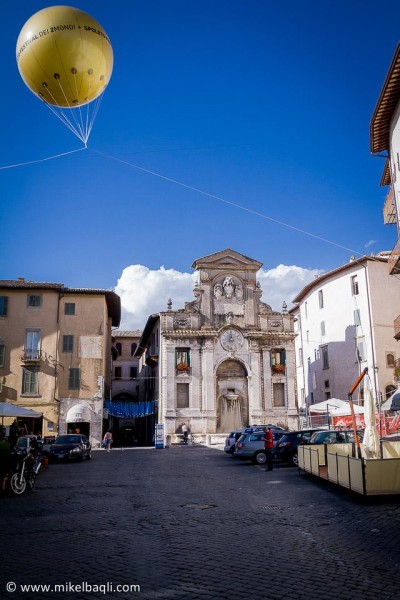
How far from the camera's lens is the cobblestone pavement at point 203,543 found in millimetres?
6176

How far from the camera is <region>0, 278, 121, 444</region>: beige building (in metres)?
39.1

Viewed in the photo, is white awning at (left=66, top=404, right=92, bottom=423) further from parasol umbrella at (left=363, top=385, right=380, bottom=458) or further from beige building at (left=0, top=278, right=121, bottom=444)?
parasol umbrella at (left=363, top=385, right=380, bottom=458)

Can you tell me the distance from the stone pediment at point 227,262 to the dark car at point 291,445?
25.6 meters

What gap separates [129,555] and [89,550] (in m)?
0.76

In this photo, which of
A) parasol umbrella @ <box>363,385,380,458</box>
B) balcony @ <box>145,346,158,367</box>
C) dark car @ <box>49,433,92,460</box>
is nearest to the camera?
parasol umbrella @ <box>363,385,380,458</box>

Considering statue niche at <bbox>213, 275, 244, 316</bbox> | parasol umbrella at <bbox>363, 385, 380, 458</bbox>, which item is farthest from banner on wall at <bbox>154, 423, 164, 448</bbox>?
parasol umbrella at <bbox>363, 385, 380, 458</bbox>

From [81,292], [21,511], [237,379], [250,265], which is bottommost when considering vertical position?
[21,511]

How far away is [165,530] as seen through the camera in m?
9.41

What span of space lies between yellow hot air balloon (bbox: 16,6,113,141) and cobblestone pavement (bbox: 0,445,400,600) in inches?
355

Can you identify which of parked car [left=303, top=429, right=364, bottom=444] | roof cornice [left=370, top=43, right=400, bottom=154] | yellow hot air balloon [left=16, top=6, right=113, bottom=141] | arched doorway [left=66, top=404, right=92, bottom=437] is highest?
roof cornice [left=370, top=43, right=400, bottom=154]

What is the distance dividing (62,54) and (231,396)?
3653 centimetres

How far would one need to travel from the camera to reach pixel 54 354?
131 feet

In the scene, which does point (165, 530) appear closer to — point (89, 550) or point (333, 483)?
point (89, 550)

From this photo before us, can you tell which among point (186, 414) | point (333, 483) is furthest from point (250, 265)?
point (333, 483)
